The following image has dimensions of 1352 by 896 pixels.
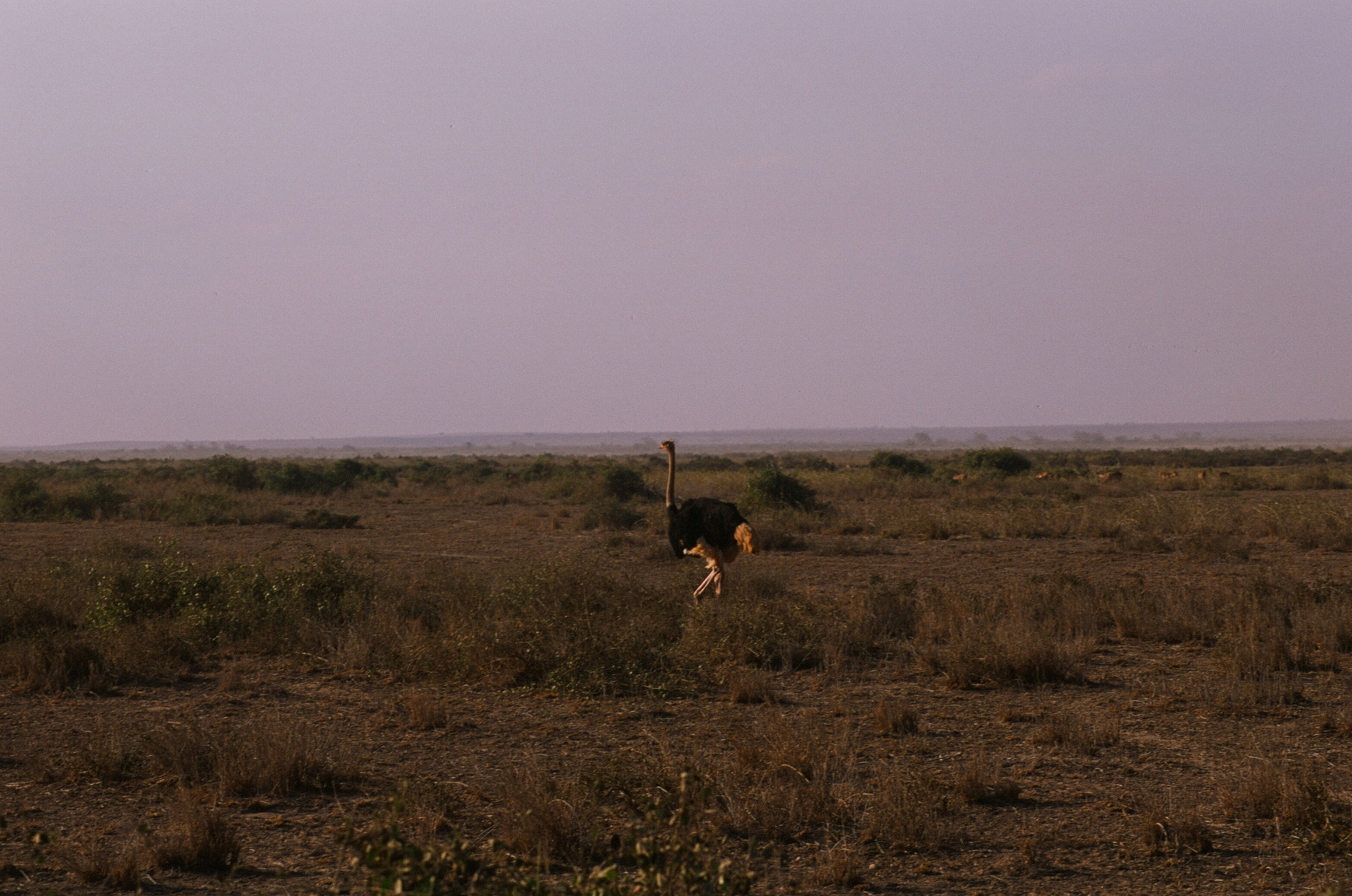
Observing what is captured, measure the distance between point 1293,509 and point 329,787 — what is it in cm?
2143

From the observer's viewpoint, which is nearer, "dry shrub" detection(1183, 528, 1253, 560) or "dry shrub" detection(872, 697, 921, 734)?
"dry shrub" detection(872, 697, 921, 734)

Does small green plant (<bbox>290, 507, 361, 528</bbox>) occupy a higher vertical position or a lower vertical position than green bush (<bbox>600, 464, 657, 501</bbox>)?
lower

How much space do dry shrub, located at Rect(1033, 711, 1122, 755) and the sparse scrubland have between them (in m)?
0.03

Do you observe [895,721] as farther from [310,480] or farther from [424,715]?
[310,480]

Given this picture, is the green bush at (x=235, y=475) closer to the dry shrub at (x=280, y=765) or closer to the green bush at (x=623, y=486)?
the green bush at (x=623, y=486)

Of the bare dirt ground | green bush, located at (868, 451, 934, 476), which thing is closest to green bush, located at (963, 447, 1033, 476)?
green bush, located at (868, 451, 934, 476)

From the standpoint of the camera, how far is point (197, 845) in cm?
556

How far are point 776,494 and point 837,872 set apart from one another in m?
23.6

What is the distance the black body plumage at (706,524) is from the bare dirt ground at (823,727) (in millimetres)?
2758

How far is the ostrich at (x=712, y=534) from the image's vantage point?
494 inches

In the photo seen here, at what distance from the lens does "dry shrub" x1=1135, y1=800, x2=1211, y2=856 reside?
5586mm

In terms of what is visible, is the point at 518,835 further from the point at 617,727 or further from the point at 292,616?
the point at 292,616

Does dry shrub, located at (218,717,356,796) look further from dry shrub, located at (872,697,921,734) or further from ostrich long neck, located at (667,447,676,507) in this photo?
ostrich long neck, located at (667,447,676,507)

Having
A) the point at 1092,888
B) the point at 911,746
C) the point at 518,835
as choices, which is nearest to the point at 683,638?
the point at 911,746
